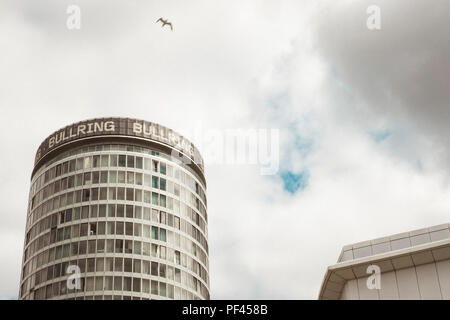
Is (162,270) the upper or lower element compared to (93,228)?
lower

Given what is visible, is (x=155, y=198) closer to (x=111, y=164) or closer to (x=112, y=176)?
(x=112, y=176)

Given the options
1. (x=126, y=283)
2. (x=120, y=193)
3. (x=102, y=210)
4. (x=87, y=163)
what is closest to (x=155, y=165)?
(x=120, y=193)

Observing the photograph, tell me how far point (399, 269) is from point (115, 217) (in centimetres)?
9226

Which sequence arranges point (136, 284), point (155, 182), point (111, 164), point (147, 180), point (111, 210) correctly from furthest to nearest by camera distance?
point (155, 182), point (147, 180), point (111, 164), point (111, 210), point (136, 284)

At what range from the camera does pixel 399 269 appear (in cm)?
2984

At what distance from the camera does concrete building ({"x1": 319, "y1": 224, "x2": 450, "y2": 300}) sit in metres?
28.6

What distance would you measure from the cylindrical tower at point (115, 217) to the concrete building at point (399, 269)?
83.7 m

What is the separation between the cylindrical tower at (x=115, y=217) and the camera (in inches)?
4417

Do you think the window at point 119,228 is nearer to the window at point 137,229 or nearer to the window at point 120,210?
the window at point 120,210

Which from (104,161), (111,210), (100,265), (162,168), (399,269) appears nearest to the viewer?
(399,269)

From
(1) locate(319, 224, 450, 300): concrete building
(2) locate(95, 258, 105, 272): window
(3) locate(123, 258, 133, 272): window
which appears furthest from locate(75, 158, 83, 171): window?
(1) locate(319, 224, 450, 300): concrete building

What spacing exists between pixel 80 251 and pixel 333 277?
90.4m

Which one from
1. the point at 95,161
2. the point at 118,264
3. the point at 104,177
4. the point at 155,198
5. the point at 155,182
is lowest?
the point at 118,264
